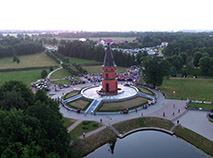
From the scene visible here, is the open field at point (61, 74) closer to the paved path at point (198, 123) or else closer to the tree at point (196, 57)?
the paved path at point (198, 123)

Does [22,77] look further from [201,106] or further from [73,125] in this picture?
[201,106]

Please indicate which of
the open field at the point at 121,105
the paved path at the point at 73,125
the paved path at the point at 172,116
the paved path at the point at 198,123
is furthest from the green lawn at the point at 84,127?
the paved path at the point at 198,123

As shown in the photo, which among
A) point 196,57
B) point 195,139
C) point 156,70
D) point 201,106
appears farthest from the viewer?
point 196,57

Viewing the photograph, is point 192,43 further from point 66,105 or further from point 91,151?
point 91,151

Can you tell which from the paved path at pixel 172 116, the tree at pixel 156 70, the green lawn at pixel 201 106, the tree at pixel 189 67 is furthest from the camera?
the tree at pixel 189 67

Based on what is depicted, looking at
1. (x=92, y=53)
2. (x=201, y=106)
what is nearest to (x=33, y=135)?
(x=201, y=106)

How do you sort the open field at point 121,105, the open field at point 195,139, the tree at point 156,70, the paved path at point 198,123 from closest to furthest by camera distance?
the open field at point 195,139 < the paved path at point 198,123 < the open field at point 121,105 < the tree at point 156,70

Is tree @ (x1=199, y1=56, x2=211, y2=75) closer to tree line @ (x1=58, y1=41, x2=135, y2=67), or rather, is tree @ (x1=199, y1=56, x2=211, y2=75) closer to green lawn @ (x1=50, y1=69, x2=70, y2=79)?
tree line @ (x1=58, y1=41, x2=135, y2=67)
